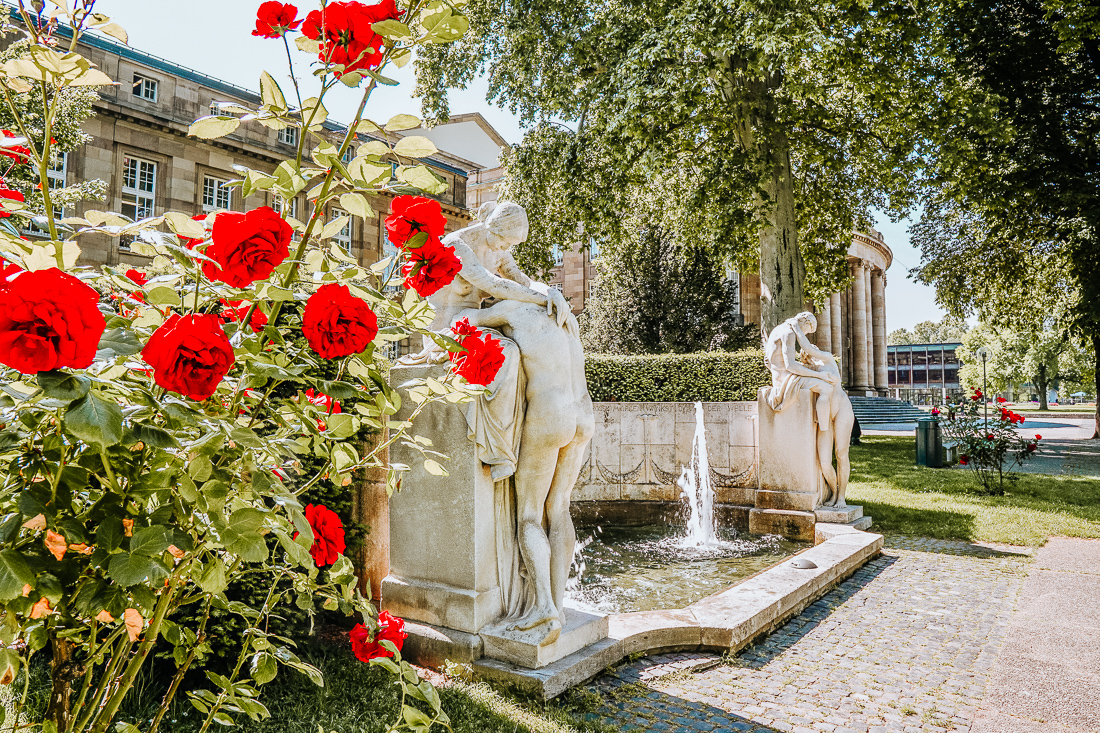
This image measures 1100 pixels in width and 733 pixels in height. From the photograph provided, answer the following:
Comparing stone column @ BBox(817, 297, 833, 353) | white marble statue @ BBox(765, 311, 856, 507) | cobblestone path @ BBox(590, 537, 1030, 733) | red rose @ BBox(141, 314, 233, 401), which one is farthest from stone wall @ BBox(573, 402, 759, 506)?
stone column @ BBox(817, 297, 833, 353)

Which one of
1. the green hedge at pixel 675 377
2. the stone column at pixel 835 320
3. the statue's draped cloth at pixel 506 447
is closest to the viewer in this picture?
the statue's draped cloth at pixel 506 447

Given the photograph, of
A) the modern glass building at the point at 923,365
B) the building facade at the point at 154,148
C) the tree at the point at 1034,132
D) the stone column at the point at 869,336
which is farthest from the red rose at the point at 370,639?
the modern glass building at the point at 923,365

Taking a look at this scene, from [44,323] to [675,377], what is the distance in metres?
10.5

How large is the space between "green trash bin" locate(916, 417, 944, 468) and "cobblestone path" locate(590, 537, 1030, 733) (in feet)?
36.6

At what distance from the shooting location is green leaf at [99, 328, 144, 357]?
107 cm

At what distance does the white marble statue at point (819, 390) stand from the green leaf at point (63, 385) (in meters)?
8.62

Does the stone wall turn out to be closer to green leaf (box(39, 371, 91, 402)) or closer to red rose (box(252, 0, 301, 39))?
red rose (box(252, 0, 301, 39))

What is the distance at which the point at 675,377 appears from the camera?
11008 mm

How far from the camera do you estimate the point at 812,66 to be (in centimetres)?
1271

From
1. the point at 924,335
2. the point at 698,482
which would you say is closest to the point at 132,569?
the point at 698,482

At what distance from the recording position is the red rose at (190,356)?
1.03m

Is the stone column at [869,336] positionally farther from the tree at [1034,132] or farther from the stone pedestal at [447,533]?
the stone pedestal at [447,533]

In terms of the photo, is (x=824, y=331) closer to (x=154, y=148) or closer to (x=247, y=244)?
(x=154, y=148)

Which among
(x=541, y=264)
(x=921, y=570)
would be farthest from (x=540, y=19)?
(x=921, y=570)
